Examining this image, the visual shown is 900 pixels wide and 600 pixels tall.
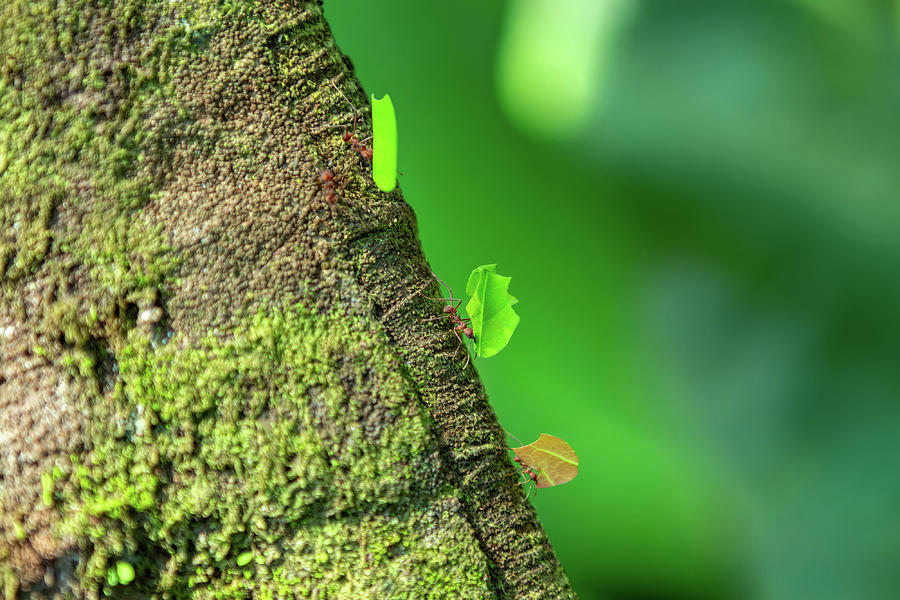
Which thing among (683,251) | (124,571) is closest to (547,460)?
(124,571)

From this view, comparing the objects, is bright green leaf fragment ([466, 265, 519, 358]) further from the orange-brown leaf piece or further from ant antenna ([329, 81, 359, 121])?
ant antenna ([329, 81, 359, 121])

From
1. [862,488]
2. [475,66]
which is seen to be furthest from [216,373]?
[862,488]

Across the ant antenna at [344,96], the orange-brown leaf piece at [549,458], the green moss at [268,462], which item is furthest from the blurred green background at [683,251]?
the green moss at [268,462]

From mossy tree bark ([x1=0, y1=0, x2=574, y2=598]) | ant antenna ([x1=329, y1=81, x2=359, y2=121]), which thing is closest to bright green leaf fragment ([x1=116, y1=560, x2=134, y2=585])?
mossy tree bark ([x1=0, y1=0, x2=574, y2=598])

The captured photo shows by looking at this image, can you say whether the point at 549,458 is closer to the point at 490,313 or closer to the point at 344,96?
the point at 490,313

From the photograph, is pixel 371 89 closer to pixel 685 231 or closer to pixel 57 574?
pixel 685 231

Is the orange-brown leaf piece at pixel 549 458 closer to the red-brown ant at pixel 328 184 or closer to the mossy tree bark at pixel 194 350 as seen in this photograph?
the mossy tree bark at pixel 194 350
